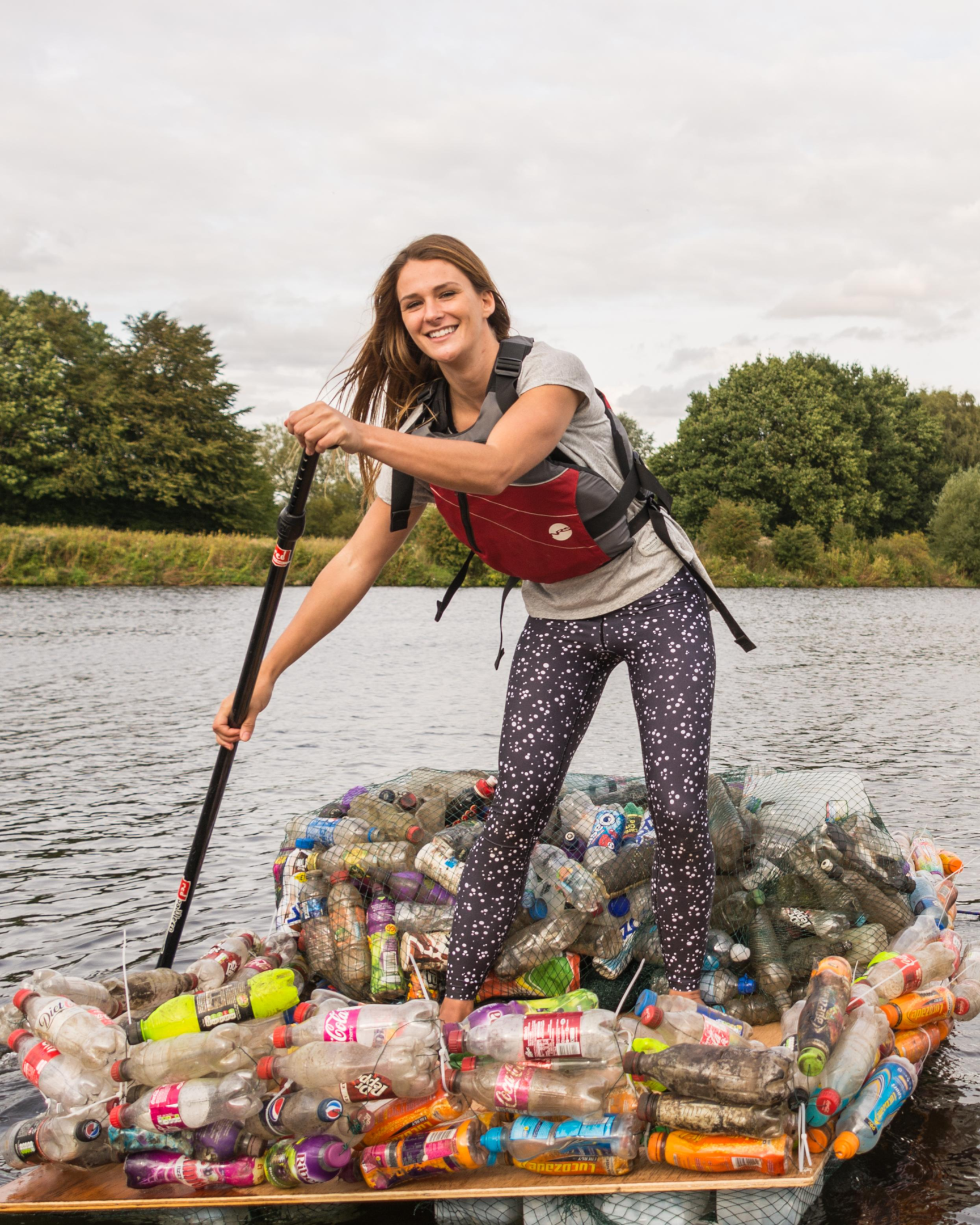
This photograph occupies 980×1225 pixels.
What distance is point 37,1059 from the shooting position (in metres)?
3.68

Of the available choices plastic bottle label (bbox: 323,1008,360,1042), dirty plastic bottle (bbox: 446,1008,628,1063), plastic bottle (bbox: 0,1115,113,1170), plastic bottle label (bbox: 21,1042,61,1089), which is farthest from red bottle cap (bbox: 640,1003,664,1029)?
plastic bottle label (bbox: 21,1042,61,1089)

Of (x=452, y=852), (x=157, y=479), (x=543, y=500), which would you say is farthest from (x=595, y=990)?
(x=157, y=479)

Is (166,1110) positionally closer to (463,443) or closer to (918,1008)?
(463,443)

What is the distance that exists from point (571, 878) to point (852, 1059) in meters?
1.30

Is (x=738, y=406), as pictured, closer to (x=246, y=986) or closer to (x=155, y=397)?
(x=155, y=397)

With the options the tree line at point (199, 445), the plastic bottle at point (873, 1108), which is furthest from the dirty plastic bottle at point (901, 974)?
the tree line at point (199, 445)

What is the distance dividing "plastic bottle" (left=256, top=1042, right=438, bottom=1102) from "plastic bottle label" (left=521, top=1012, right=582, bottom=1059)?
290 millimetres

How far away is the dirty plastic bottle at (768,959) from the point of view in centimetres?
433

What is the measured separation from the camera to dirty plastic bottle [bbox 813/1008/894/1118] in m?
3.24

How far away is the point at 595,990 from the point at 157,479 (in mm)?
59828

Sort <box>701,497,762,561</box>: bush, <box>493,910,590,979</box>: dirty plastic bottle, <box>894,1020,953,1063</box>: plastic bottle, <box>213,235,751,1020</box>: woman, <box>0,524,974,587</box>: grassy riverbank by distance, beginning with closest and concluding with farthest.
A: <box>213,235,751,1020</box>: woman, <box>894,1020,953,1063</box>: plastic bottle, <box>493,910,590,979</box>: dirty plastic bottle, <box>0,524,974,587</box>: grassy riverbank, <box>701,497,762,561</box>: bush

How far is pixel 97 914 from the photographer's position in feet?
21.3

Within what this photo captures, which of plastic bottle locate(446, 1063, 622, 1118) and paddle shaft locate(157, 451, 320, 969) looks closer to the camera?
plastic bottle locate(446, 1063, 622, 1118)

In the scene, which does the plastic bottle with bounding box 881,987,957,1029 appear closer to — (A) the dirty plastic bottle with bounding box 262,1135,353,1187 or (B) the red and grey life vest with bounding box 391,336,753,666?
(B) the red and grey life vest with bounding box 391,336,753,666
